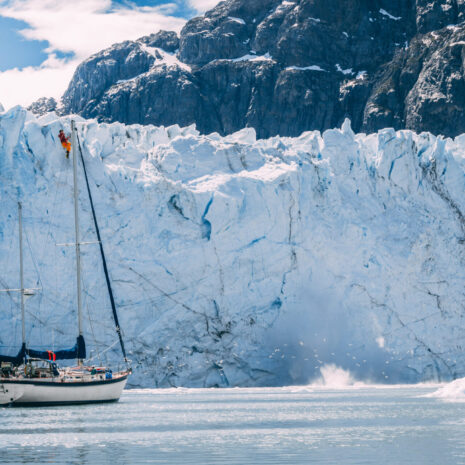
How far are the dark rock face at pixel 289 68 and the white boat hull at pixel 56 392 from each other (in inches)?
1517

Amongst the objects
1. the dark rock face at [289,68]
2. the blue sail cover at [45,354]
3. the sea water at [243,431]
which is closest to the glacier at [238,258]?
the blue sail cover at [45,354]

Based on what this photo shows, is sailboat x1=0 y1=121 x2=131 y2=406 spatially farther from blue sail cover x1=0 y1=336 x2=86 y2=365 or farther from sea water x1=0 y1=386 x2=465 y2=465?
sea water x1=0 y1=386 x2=465 y2=465

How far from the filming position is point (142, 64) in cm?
7456

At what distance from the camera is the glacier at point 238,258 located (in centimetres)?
3253

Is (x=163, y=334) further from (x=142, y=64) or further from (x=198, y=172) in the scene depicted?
(x=142, y=64)

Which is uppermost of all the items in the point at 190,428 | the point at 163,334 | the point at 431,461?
the point at 431,461

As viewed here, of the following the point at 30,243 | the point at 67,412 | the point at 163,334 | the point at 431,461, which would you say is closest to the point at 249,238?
the point at 163,334

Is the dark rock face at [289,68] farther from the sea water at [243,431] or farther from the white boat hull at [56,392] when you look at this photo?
the sea water at [243,431]

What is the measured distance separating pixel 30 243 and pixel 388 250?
40.2 ft

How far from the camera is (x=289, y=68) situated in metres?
68.8

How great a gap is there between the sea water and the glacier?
3.66 metres

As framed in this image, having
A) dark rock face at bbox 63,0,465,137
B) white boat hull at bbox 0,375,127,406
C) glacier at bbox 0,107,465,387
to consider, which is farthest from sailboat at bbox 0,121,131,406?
dark rock face at bbox 63,0,465,137

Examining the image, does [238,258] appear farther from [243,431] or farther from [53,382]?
[243,431]

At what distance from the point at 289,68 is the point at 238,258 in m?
37.1
